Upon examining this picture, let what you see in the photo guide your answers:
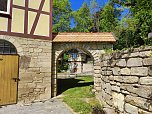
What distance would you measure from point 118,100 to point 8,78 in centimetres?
491

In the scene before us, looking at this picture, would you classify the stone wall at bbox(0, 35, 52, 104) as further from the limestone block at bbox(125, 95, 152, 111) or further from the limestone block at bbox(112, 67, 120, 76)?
the limestone block at bbox(125, 95, 152, 111)

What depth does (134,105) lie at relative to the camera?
4.57 m

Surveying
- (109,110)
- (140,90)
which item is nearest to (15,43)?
(109,110)

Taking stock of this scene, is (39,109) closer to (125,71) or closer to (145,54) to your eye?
(125,71)

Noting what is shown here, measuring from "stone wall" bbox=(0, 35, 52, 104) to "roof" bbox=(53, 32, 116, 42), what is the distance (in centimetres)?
67

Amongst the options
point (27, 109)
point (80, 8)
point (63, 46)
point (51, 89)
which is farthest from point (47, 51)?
point (80, 8)

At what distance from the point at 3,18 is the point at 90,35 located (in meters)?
4.32

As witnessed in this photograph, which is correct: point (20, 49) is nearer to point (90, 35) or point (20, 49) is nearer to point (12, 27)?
point (12, 27)

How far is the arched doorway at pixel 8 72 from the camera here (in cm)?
812

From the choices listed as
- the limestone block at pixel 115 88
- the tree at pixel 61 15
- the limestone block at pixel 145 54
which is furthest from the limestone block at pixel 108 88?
the tree at pixel 61 15

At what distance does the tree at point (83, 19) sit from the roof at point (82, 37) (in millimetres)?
22736

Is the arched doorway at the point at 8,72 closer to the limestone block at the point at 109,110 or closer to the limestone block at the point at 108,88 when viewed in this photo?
the limestone block at the point at 108,88

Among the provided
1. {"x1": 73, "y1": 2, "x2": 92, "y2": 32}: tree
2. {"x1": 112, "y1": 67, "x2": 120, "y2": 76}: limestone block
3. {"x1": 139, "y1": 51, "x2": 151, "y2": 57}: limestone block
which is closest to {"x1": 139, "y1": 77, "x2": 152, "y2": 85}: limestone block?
{"x1": 139, "y1": 51, "x2": 151, "y2": 57}: limestone block

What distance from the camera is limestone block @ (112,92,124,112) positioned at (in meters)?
5.27
